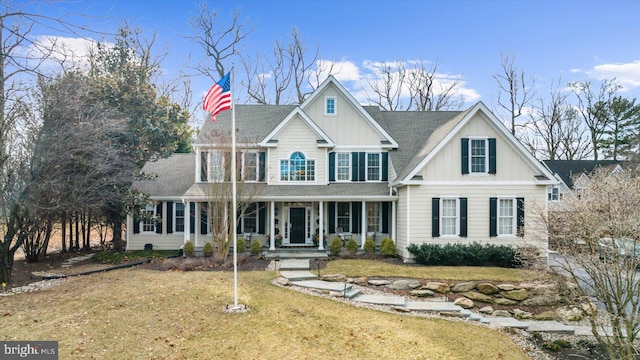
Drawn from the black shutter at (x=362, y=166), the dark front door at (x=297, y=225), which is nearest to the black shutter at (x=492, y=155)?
the black shutter at (x=362, y=166)

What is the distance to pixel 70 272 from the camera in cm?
Result: 1366

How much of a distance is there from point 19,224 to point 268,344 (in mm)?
9667

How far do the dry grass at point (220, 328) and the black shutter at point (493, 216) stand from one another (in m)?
6.75

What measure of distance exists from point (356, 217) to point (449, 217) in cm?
429

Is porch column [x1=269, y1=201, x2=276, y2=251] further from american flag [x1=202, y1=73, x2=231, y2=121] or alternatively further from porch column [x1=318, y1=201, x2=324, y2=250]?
american flag [x1=202, y1=73, x2=231, y2=121]

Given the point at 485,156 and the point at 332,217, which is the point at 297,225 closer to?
the point at 332,217

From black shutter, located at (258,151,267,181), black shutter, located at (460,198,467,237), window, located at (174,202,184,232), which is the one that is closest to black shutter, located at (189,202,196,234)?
window, located at (174,202,184,232)

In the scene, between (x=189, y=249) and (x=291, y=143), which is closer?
(x=189, y=249)

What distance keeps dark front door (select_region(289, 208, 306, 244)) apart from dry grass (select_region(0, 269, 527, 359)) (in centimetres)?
709

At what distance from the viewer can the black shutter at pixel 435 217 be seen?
1495cm

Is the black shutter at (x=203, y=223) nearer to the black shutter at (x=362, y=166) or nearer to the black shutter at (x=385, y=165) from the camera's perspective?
the black shutter at (x=362, y=166)

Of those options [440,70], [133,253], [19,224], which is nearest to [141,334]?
[19,224]


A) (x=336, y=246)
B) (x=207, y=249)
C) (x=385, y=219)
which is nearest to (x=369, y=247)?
(x=336, y=246)

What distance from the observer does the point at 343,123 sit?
59.5 ft
